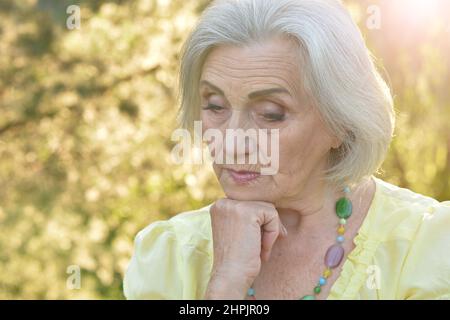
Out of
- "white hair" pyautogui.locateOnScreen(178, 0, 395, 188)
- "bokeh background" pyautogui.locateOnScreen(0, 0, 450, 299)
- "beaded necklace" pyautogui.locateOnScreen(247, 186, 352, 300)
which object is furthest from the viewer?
"bokeh background" pyautogui.locateOnScreen(0, 0, 450, 299)

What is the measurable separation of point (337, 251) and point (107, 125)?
143 inches

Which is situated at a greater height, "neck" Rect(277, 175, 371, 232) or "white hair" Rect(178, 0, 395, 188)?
"white hair" Rect(178, 0, 395, 188)

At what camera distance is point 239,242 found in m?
2.05

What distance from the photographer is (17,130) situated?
5535 mm

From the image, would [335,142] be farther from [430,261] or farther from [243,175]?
[430,261]

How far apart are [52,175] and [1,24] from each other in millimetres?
1084

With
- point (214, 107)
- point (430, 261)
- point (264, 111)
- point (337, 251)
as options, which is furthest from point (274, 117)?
point (430, 261)

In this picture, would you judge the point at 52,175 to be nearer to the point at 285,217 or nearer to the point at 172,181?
the point at 172,181

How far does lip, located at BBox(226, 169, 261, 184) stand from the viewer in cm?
204

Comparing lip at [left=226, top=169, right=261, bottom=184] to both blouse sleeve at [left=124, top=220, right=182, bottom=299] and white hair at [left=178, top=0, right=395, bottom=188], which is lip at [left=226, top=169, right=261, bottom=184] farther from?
blouse sleeve at [left=124, top=220, right=182, bottom=299]

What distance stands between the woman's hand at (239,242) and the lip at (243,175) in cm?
6

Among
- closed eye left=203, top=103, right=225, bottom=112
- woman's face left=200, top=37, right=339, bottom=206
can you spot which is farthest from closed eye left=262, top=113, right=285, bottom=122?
closed eye left=203, top=103, right=225, bottom=112
